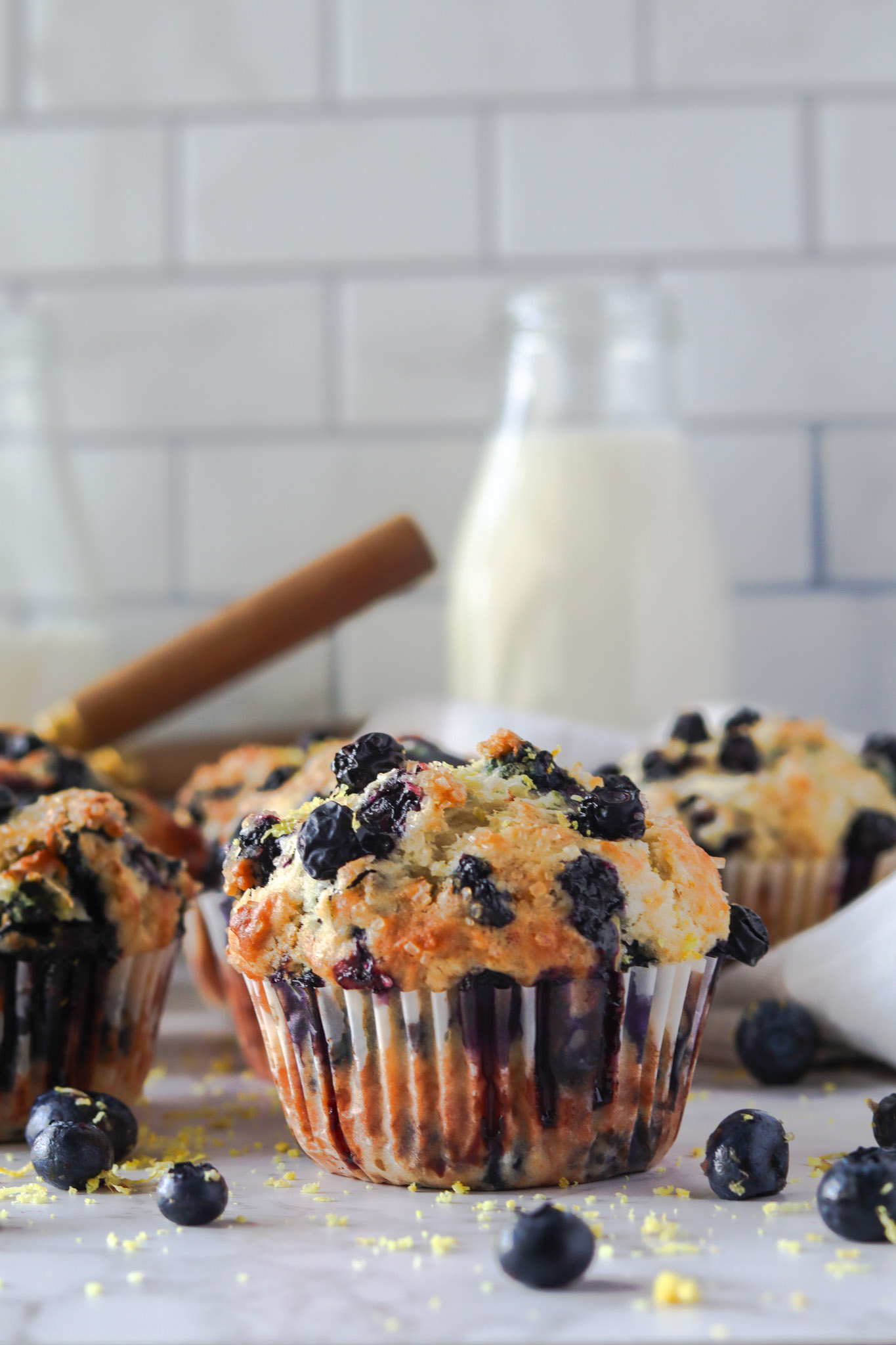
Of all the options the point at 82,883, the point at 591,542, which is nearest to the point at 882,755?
the point at 591,542

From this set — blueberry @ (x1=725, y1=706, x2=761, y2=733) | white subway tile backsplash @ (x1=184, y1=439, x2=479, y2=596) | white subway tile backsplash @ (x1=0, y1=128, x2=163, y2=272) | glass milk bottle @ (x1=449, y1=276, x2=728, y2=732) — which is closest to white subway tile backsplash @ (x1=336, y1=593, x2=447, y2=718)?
white subway tile backsplash @ (x1=184, y1=439, x2=479, y2=596)

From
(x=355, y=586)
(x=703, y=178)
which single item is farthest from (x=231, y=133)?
(x=355, y=586)

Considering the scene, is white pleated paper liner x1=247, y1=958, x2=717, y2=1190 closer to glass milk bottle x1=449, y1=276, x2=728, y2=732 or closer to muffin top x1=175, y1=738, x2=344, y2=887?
muffin top x1=175, y1=738, x2=344, y2=887

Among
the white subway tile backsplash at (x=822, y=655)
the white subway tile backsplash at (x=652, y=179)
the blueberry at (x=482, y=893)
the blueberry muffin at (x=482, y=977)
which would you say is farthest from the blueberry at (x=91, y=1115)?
the white subway tile backsplash at (x=652, y=179)

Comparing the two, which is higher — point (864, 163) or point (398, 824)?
point (864, 163)

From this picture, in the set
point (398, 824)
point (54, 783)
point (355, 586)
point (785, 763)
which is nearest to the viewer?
point (398, 824)

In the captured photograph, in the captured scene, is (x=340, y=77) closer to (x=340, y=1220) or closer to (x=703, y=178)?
(x=703, y=178)
